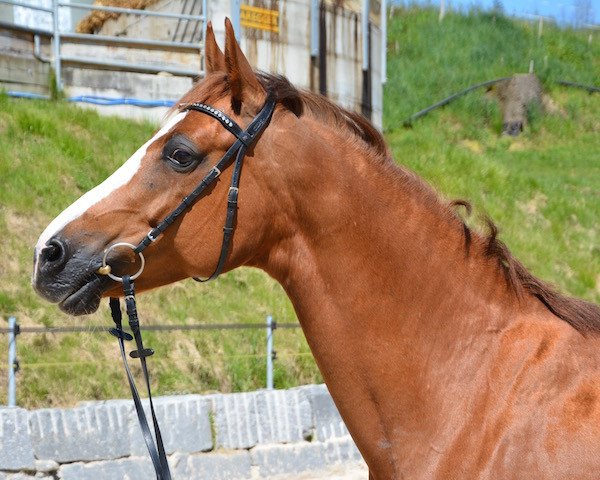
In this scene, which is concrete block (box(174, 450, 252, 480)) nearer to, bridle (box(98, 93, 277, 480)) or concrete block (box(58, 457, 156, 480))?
concrete block (box(58, 457, 156, 480))

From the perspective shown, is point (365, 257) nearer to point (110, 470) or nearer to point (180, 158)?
point (180, 158)

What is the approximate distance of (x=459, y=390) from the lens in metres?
2.94

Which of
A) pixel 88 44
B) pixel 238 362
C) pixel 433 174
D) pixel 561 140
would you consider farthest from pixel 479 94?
pixel 238 362

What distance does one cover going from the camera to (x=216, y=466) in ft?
22.8

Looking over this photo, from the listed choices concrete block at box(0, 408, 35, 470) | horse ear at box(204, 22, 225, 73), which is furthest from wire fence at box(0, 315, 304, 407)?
horse ear at box(204, 22, 225, 73)

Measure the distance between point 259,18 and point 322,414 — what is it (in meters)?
6.31

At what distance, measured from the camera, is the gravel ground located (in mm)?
7332

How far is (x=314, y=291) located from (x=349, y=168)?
1.50ft

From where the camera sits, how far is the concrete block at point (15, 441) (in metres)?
6.07

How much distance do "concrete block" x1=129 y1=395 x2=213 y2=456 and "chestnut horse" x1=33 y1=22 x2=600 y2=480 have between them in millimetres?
3829

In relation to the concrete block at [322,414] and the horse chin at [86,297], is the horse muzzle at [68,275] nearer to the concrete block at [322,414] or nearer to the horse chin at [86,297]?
the horse chin at [86,297]

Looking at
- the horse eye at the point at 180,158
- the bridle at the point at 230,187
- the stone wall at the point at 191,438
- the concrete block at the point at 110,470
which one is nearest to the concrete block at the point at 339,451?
the stone wall at the point at 191,438

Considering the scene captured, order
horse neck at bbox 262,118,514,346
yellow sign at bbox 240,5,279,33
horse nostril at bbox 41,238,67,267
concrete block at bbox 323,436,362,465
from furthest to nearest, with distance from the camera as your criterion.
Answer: yellow sign at bbox 240,5,279,33 < concrete block at bbox 323,436,362,465 < horse neck at bbox 262,118,514,346 < horse nostril at bbox 41,238,67,267

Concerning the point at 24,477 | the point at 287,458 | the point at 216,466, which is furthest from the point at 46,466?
the point at 287,458
